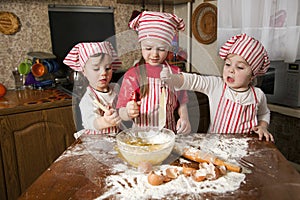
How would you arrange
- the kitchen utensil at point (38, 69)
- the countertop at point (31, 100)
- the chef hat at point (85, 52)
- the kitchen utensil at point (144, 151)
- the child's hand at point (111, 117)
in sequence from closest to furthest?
the kitchen utensil at point (144, 151) < the child's hand at point (111, 117) < the chef hat at point (85, 52) < the countertop at point (31, 100) < the kitchen utensil at point (38, 69)

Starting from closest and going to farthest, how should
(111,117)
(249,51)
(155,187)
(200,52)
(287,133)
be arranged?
(155,187)
(111,117)
(249,51)
(287,133)
(200,52)

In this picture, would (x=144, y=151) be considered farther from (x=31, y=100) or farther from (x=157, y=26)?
(x=31, y=100)

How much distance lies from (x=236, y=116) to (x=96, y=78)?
0.61 metres

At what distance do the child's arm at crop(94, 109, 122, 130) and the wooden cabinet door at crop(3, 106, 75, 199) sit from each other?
526 millimetres

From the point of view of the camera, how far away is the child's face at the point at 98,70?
3.43 ft

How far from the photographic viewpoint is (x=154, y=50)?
0.96 metres

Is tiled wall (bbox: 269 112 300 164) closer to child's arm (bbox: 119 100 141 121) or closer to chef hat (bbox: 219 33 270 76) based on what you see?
chef hat (bbox: 219 33 270 76)

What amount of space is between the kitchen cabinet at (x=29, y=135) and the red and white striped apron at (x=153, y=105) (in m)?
0.58

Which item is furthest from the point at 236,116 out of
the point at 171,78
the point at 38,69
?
the point at 38,69

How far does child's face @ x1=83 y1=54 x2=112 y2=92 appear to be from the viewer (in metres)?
1.04

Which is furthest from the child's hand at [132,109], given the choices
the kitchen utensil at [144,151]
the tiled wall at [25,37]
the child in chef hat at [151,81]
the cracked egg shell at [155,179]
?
the tiled wall at [25,37]

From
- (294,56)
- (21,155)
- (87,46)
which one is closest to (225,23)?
(294,56)

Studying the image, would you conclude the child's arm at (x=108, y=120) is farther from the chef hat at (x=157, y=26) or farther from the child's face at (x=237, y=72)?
the child's face at (x=237, y=72)

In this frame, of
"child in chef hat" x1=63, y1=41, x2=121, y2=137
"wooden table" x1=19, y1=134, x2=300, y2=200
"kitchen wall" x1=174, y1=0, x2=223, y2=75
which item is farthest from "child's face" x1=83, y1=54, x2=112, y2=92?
"kitchen wall" x1=174, y1=0, x2=223, y2=75
